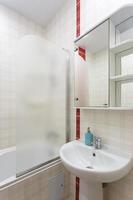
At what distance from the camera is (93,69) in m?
1.34

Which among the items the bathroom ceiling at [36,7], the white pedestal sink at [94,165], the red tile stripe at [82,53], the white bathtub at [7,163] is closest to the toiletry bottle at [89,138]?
the white pedestal sink at [94,165]

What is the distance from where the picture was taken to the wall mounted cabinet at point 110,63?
1.07 m

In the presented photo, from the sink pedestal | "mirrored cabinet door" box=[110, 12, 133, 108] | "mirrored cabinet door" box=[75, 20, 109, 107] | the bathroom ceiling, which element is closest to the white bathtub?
the sink pedestal

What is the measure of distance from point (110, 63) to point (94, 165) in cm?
93

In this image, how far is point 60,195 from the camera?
1438 millimetres

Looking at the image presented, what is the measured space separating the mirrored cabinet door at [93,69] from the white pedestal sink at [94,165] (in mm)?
432

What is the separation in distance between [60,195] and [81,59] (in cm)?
156

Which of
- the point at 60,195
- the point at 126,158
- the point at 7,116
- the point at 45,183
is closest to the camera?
the point at 126,158

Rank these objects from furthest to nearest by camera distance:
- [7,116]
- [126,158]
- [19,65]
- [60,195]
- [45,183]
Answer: [7,116]
[60,195]
[45,183]
[19,65]
[126,158]

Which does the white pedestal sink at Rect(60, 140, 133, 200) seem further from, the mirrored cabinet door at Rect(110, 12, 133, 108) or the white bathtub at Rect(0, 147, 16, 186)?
the white bathtub at Rect(0, 147, 16, 186)

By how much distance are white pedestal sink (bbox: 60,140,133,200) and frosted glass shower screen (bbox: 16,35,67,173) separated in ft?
0.98

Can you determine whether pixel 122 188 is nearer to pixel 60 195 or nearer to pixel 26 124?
pixel 60 195

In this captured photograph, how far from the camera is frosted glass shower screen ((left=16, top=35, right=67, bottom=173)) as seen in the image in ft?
3.82

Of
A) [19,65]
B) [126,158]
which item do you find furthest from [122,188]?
[19,65]
